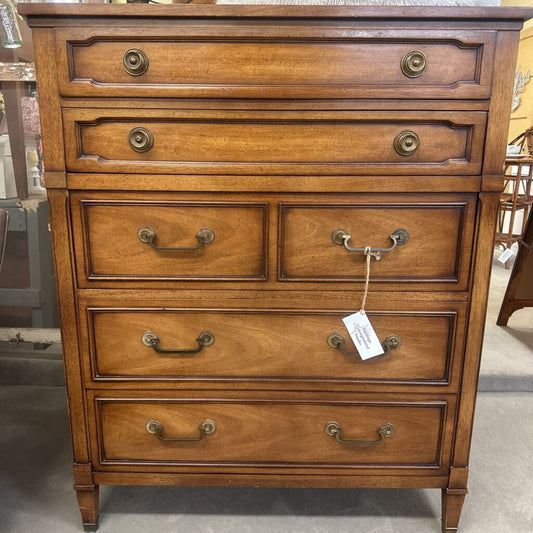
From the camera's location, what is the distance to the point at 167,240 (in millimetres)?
1104

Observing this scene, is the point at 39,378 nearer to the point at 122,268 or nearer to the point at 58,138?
the point at 122,268

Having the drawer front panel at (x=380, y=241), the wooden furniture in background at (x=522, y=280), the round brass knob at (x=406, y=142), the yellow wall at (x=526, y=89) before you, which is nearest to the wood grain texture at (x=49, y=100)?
the drawer front panel at (x=380, y=241)

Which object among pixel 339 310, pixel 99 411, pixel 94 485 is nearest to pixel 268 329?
pixel 339 310

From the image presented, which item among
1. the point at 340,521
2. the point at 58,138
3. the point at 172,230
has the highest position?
the point at 58,138

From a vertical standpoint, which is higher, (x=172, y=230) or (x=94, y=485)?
(x=172, y=230)

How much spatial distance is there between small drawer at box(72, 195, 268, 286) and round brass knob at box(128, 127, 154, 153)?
12 centimetres

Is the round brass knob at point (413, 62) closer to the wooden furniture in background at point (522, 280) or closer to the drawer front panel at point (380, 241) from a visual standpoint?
the drawer front panel at point (380, 241)

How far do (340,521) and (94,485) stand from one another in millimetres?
656

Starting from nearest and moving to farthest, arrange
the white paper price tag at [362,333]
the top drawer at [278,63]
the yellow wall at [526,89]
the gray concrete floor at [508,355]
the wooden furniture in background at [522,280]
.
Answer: the top drawer at [278,63] → the white paper price tag at [362,333] → the gray concrete floor at [508,355] → the wooden furniture in background at [522,280] → the yellow wall at [526,89]

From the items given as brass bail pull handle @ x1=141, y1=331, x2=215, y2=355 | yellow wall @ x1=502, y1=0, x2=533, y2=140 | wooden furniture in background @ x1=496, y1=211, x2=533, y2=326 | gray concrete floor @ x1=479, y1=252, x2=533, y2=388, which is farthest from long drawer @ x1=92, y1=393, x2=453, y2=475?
yellow wall @ x1=502, y1=0, x2=533, y2=140

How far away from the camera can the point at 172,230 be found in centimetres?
110

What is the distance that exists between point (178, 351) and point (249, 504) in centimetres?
56

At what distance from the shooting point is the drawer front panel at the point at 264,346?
44.9 inches

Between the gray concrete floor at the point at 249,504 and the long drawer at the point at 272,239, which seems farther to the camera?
the gray concrete floor at the point at 249,504
